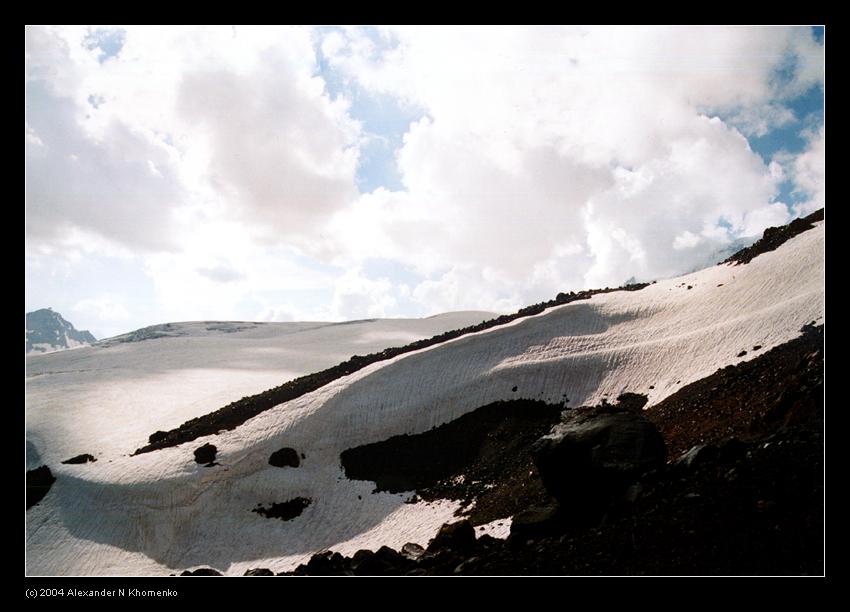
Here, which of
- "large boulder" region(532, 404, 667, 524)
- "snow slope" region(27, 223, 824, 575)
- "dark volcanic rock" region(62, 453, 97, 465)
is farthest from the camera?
"dark volcanic rock" region(62, 453, 97, 465)

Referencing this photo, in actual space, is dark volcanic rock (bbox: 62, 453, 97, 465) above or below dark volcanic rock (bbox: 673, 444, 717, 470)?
above

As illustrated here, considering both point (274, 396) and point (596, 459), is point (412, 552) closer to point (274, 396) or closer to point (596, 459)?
point (596, 459)

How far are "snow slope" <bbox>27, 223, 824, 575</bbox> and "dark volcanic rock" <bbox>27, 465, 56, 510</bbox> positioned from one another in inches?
21.9

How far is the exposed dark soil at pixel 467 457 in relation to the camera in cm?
2623

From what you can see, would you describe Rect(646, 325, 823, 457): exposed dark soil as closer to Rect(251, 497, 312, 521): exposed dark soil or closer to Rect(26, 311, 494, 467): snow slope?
Rect(251, 497, 312, 521): exposed dark soil

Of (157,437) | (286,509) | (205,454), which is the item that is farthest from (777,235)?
(157,437)

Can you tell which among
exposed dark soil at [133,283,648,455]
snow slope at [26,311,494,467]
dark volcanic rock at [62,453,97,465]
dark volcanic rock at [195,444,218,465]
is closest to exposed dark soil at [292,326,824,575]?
dark volcanic rock at [195,444,218,465]

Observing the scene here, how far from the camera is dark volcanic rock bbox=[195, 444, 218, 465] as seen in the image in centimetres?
3144

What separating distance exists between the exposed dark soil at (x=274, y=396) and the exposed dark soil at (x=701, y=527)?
24.9 meters

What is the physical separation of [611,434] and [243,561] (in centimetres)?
2017

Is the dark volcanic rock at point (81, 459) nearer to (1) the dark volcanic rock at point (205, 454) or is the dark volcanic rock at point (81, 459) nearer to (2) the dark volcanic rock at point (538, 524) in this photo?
(1) the dark volcanic rock at point (205, 454)

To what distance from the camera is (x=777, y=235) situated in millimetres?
39188
